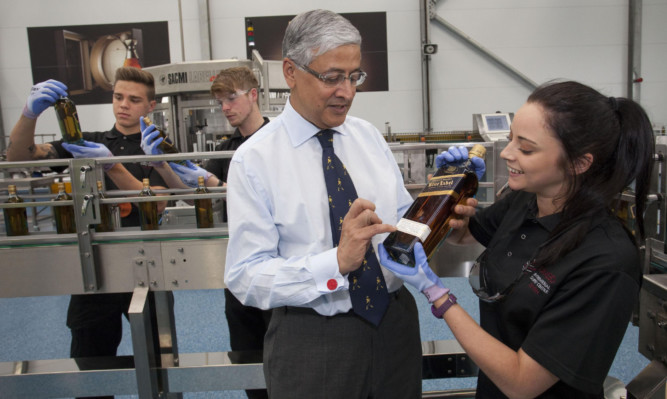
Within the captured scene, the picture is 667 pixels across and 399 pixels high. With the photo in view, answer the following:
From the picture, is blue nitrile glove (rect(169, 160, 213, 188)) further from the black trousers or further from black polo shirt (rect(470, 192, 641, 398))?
black polo shirt (rect(470, 192, 641, 398))

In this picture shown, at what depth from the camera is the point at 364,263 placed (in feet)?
3.82

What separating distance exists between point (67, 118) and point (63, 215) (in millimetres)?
380

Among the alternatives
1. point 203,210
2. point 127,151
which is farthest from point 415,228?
point 127,151

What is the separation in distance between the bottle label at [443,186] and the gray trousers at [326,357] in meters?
0.35

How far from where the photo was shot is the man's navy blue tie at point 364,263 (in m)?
1.12

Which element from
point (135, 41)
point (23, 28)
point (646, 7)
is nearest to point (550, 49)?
point (646, 7)

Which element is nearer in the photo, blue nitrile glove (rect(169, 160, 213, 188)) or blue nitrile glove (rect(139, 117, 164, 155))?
blue nitrile glove (rect(139, 117, 164, 155))

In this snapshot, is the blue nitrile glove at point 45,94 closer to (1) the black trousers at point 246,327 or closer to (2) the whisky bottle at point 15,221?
(2) the whisky bottle at point 15,221

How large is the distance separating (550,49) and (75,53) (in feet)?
27.3

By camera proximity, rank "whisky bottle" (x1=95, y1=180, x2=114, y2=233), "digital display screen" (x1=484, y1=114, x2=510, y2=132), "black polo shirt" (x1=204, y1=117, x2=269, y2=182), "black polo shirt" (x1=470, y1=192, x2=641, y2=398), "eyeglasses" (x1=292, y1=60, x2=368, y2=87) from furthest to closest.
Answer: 1. "digital display screen" (x1=484, y1=114, x2=510, y2=132)
2. "black polo shirt" (x1=204, y1=117, x2=269, y2=182)
3. "whisky bottle" (x1=95, y1=180, x2=114, y2=233)
4. "eyeglasses" (x1=292, y1=60, x2=368, y2=87)
5. "black polo shirt" (x1=470, y1=192, x2=641, y2=398)

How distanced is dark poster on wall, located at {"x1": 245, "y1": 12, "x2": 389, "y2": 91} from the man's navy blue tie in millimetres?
6983

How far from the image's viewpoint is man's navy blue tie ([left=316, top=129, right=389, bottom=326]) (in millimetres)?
1120

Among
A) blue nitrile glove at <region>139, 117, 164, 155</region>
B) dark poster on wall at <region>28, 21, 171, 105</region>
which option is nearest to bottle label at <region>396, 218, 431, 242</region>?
blue nitrile glove at <region>139, 117, 164, 155</region>

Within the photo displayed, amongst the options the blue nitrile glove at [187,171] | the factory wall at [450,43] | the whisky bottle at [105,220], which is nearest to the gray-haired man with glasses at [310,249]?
the whisky bottle at [105,220]
